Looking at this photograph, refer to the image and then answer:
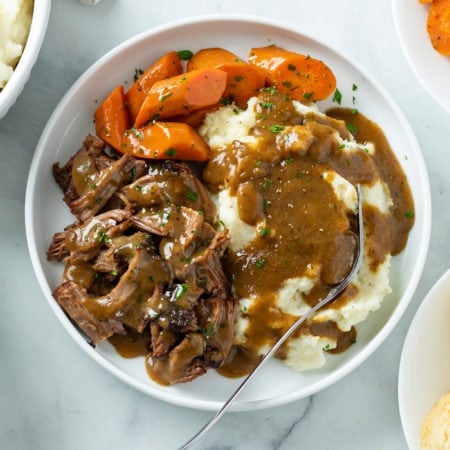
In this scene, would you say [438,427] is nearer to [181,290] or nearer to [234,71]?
[181,290]

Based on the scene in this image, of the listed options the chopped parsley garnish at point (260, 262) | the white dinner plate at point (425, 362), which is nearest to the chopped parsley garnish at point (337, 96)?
the chopped parsley garnish at point (260, 262)

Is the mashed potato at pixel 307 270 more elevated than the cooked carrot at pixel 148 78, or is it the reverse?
the cooked carrot at pixel 148 78

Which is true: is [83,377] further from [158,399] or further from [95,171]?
[95,171]

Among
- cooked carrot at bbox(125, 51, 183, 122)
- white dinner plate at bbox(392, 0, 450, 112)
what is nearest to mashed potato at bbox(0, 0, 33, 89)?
cooked carrot at bbox(125, 51, 183, 122)

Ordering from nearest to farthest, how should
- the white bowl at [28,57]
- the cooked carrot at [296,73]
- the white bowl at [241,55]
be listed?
the white bowl at [28,57]
the white bowl at [241,55]
the cooked carrot at [296,73]

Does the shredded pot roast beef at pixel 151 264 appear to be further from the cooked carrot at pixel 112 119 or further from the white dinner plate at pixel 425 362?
the white dinner plate at pixel 425 362

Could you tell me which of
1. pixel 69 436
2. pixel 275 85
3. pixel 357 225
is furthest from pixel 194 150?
pixel 69 436

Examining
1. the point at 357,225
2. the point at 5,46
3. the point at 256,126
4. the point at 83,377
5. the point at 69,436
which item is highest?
the point at 5,46
